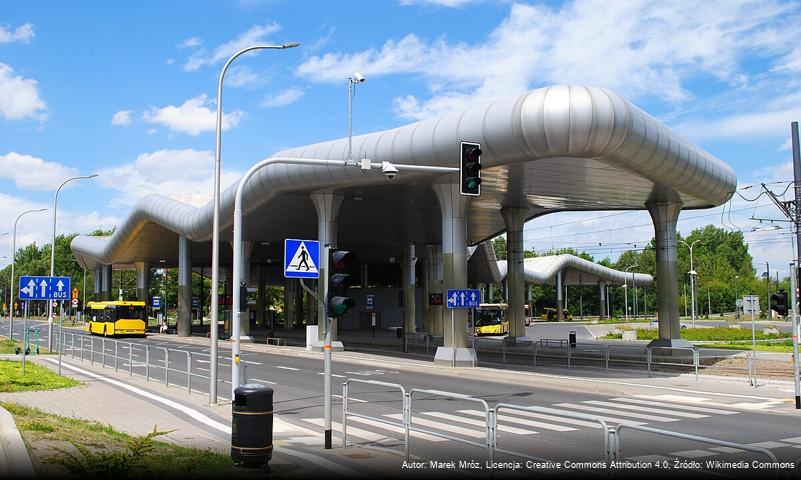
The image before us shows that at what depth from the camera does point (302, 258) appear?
13.4 metres

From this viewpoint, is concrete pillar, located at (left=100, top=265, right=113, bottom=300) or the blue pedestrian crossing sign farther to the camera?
concrete pillar, located at (left=100, top=265, right=113, bottom=300)

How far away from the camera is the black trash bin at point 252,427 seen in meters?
10.1

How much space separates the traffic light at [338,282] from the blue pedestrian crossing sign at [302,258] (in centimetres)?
77

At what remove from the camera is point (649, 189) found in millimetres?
34844

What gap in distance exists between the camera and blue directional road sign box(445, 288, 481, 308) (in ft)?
100

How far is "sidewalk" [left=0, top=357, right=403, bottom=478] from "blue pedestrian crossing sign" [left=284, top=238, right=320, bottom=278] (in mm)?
2968

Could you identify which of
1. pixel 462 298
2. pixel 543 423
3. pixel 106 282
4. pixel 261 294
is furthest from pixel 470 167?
pixel 106 282

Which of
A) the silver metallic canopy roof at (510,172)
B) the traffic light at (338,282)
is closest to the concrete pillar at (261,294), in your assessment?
the silver metallic canopy roof at (510,172)

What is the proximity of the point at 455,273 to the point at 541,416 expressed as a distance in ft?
51.1

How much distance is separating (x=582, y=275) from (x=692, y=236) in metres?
70.9

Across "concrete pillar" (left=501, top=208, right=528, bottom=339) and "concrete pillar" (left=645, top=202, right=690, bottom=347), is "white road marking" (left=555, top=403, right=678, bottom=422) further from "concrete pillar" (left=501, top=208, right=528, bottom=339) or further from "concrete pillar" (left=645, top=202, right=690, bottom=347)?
"concrete pillar" (left=501, top=208, right=528, bottom=339)

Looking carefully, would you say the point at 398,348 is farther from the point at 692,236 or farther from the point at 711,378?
the point at 692,236

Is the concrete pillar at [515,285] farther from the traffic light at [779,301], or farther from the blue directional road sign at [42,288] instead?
the blue directional road sign at [42,288]

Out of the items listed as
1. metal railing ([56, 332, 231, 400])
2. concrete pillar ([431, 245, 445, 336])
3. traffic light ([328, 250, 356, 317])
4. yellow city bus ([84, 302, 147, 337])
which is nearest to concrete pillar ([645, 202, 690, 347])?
metal railing ([56, 332, 231, 400])
